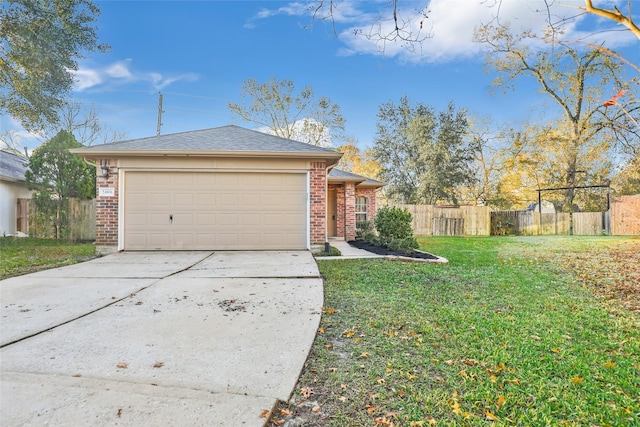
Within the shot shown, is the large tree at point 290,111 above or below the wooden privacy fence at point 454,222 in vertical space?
above

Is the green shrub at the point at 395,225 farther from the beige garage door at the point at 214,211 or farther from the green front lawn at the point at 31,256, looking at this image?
the green front lawn at the point at 31,256

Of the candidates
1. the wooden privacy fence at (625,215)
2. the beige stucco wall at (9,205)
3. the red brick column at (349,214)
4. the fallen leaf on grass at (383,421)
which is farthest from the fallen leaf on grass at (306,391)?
the wooden privacy fence at (625,215)

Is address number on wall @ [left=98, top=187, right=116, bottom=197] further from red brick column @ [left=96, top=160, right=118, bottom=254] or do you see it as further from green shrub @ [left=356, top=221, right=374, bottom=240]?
green shrub @ [left=356, top=221, right=374, bottom=240]

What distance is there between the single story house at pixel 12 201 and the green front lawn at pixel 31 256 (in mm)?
1643

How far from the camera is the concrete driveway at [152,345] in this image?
205 cm

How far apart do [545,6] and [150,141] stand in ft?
27.7

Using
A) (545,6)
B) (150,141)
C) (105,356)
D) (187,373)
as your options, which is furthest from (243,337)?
(150,141)

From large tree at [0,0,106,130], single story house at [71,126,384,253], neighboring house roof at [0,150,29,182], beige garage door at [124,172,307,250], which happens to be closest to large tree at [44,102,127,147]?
neighboring house roof at [0,150,29,182]

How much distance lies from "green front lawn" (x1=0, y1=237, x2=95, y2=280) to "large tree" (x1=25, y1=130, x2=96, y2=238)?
1.37 m

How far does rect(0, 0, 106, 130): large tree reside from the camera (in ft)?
33.8

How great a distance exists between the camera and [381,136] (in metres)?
20.4

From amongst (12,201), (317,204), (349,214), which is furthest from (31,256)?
(349,214)

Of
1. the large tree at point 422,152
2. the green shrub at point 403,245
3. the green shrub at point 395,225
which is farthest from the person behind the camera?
the large tree at point 422,152

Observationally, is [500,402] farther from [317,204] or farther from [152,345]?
[317,204]
